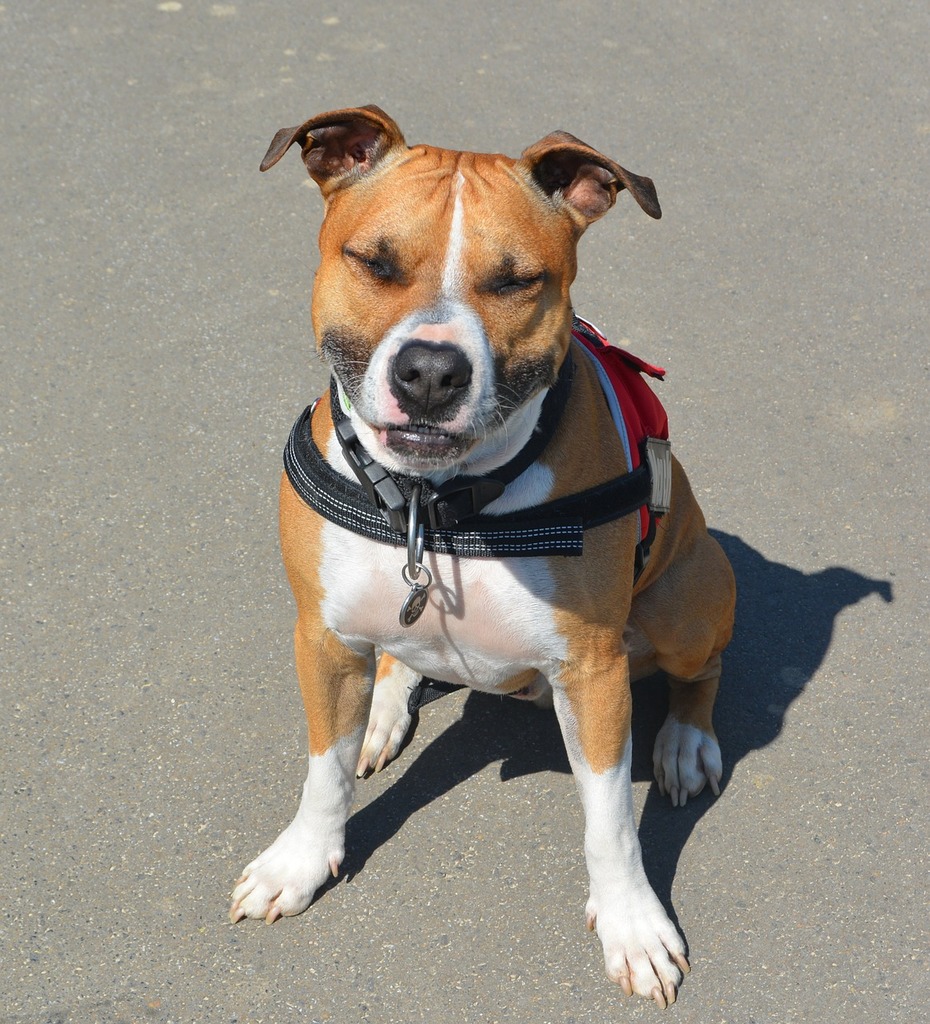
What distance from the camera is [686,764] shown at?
346cm

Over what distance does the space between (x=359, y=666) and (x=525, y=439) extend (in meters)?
0.75

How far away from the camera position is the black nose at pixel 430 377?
7.45 feet

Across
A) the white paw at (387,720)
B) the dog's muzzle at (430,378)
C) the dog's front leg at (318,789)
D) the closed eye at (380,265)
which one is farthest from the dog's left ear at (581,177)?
the white paw at (387,720)

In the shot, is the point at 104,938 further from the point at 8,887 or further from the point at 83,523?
the point at 83,523

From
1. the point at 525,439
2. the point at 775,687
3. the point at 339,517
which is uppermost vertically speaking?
the point at 525,439

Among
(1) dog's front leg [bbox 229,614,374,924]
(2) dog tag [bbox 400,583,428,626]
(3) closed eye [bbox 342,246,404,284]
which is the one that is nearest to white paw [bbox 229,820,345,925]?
(1) dog's front leg [bbox 229,614,374,924]

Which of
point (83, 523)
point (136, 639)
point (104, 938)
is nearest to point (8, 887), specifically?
point (104, 938)

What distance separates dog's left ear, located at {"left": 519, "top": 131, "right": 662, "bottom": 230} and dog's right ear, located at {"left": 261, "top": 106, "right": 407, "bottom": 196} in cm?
31

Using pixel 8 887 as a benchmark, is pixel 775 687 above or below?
above

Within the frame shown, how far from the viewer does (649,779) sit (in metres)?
3.58

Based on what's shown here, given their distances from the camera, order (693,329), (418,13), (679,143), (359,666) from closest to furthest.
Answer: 1. (359,666)
2. (693,329)
3. (679,143)
4. (418,13)

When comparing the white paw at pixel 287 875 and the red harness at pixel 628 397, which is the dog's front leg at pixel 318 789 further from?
the red harness at pixel 628 397

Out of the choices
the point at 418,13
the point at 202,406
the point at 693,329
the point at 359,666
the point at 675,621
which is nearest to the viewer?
the point at 359,666

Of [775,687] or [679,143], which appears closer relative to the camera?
[775,687]
